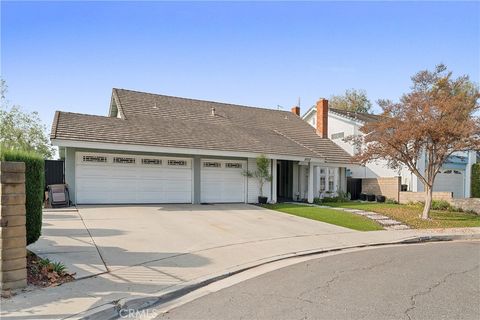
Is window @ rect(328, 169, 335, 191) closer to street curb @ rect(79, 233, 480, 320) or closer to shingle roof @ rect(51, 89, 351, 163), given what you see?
shingle roof @ rect(51, 89, 351, 163)

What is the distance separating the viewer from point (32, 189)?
23.0ft

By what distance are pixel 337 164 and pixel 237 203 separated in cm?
742

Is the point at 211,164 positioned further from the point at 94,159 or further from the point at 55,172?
the point at 55,172

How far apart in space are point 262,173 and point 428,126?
8.32 meters

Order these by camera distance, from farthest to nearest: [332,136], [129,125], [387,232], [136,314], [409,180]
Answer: [332,136] → [409,180] → [129,125] → [387,232] → [136,314]

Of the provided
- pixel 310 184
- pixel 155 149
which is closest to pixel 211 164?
pixel 155 149

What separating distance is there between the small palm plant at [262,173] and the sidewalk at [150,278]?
8811mm

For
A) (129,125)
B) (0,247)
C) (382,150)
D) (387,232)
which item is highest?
(129,125)

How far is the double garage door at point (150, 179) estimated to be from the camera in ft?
55.3

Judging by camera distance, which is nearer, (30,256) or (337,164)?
(30,256)

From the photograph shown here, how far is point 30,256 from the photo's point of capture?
7.37 metres

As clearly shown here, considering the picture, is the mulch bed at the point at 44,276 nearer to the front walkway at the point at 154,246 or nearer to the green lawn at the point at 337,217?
the front walkway at the point at 154,246

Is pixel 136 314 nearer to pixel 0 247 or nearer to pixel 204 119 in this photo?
pixel 0 247

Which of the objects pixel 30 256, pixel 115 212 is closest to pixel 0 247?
pixel 30 256
